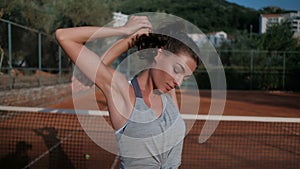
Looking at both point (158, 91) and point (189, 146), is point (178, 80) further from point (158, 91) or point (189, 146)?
point (189, 146)

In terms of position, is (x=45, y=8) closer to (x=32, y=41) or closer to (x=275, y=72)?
(x=32, y=41)

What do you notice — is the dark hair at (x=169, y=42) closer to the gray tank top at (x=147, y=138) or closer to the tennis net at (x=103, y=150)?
the gray tank top at (x=147, y=138)

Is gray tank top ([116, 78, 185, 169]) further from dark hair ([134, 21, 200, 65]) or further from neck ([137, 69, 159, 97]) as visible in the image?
dark hair ([134, 21, 200, 65])

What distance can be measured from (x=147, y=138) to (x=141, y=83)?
0.56ft

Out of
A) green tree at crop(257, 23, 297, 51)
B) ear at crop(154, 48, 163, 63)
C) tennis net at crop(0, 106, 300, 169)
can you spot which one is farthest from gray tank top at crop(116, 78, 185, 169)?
green tree at crop(257, 23, 297, 51)

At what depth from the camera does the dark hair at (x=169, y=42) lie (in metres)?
1.03

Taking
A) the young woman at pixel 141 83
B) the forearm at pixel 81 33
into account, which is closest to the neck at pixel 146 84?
the young woman at pixel 141 83

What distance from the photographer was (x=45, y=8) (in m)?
17.6

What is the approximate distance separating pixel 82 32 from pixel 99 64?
105 mm

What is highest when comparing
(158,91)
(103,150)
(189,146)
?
(158,91)

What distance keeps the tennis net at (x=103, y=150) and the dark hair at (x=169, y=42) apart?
2891 millimetres

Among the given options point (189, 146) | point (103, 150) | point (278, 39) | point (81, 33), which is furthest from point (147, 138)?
point (278, 39)

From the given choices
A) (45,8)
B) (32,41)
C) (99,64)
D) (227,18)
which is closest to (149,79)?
(99,64)

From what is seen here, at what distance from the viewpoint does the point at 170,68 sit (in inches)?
40.6
